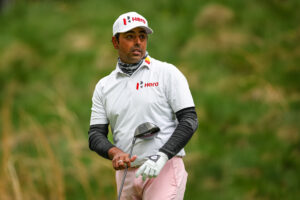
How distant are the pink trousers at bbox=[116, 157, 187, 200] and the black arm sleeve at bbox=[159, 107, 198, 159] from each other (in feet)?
0.74

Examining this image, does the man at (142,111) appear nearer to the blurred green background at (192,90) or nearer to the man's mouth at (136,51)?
the man's mouth at (136,51)

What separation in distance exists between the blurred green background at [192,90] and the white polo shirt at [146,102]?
9.14ft

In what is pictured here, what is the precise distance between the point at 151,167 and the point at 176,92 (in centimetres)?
54

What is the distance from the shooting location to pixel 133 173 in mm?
3279

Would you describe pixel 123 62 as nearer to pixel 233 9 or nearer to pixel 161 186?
pixel 161 186

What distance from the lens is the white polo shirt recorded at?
318 centimetres

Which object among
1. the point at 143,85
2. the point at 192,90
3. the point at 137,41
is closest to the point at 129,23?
the point at 137,41

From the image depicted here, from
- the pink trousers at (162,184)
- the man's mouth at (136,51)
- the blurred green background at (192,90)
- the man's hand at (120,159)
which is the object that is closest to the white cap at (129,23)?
the man's mouth at (136,51)

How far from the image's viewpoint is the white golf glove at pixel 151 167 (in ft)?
9.56

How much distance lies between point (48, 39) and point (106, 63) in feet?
8.05

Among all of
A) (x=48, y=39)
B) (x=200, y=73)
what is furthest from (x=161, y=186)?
(x=48, y=39)

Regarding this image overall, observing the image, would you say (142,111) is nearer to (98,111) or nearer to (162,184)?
(98,111)

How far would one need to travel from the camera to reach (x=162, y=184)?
10.5ft

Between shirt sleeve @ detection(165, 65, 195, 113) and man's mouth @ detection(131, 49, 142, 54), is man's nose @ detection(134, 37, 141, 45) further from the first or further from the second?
shirt sleeve @ detection(165, 65, 195, 113)
